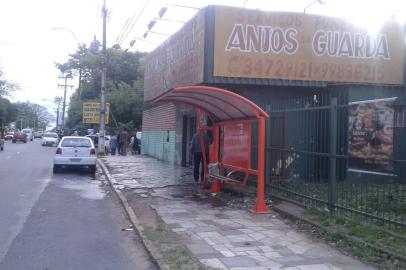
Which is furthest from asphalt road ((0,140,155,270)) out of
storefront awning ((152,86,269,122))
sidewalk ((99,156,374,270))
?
storefront awning ((152,86,269,122))

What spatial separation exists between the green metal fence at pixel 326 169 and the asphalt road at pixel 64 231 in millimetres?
3461

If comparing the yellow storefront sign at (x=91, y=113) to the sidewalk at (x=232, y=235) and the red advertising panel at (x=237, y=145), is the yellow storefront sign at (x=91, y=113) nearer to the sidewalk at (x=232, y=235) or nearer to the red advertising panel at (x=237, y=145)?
the sidewalk at (x=232, y=235)

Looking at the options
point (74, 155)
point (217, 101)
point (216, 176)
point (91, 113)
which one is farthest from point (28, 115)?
point (217, 101)

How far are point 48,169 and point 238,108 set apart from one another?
1236 centimetres

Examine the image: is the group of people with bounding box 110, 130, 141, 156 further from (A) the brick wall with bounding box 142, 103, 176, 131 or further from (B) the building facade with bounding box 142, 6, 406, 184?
(B) the building facade with bounding box 142, 6, 406, 184

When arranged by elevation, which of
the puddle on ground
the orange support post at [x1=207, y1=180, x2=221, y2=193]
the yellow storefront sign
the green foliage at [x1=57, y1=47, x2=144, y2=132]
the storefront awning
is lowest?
the puddle on ground

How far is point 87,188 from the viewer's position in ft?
50.1

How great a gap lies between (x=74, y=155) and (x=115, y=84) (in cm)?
3473

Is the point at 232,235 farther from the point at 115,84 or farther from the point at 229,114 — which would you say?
the point at 115,84

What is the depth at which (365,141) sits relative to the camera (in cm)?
1142

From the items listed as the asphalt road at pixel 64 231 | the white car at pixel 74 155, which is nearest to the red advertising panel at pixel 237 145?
the asphalt road at pixel 64 231

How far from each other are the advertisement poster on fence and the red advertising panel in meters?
2.20

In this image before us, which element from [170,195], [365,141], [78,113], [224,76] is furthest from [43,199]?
[78,113]

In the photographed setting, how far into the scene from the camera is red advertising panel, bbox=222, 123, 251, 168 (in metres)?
11.7
